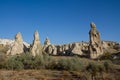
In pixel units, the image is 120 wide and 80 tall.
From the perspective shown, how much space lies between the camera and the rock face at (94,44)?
4266cm

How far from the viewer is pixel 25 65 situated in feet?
70.7

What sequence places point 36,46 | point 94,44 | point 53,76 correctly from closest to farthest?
point 53,76 < point 94,44 < point 36,46

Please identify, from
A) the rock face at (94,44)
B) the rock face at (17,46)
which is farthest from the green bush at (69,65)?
the rock face at (17,46)

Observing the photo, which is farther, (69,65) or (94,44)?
(94,44)

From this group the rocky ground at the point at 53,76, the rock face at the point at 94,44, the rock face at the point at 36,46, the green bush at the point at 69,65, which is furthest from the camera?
the rock face at the point at 36,46

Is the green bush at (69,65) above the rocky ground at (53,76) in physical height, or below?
above

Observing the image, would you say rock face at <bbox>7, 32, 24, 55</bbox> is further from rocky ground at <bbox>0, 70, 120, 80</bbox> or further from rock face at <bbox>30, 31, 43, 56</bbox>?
rocky ground at <bbox>0, 70, 120, 80</bbox>

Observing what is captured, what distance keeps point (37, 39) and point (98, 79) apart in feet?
133

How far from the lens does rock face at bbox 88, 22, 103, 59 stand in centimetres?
4266

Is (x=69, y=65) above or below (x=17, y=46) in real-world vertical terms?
below

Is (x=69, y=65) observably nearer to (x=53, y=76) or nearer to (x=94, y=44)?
(x=53, y=76)

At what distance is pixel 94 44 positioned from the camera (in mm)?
43969

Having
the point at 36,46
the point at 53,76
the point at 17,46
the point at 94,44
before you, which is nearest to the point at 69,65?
the point at 53,76

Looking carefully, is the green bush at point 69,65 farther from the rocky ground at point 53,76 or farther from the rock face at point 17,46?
the rock face at point 17,46
